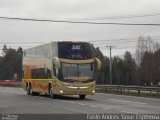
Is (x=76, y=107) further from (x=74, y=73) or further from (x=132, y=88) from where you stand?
(x=132, y=88)

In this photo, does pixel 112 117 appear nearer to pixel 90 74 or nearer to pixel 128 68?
pixel 90 74

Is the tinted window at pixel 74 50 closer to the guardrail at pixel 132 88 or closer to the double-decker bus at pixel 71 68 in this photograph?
the double-decker bus at pixel 71 68

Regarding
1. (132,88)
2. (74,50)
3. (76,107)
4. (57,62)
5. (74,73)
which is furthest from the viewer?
(132,88)

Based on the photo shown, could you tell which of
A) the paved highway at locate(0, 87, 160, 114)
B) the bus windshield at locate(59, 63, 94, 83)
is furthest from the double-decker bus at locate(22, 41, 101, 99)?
the paved highway at locate(0, 87, 160, 114)

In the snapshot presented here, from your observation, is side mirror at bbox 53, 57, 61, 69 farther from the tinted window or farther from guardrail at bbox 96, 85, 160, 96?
guardrail at bbox 96, 85, 160, 96

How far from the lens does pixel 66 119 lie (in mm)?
17125

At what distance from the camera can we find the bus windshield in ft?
101

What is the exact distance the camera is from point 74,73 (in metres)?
30.9

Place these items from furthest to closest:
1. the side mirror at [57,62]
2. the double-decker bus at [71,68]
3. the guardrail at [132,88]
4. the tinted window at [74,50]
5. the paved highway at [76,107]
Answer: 1. the guardrail at [132,88]
2. the tinted window at [74,50]
3. the double-decker bus at [71,68]
4. the side mirror at [57,62]
5. the paved highway at [76,107]

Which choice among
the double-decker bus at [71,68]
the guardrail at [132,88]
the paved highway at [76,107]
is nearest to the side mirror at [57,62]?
the double-decker bus at [71,68]

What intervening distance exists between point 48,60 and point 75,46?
2.45 metres

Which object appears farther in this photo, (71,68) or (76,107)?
(71,68)

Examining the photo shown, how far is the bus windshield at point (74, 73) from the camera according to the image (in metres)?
30.8

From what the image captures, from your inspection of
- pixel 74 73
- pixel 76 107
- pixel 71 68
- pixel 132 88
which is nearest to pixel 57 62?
pixel 71 68
